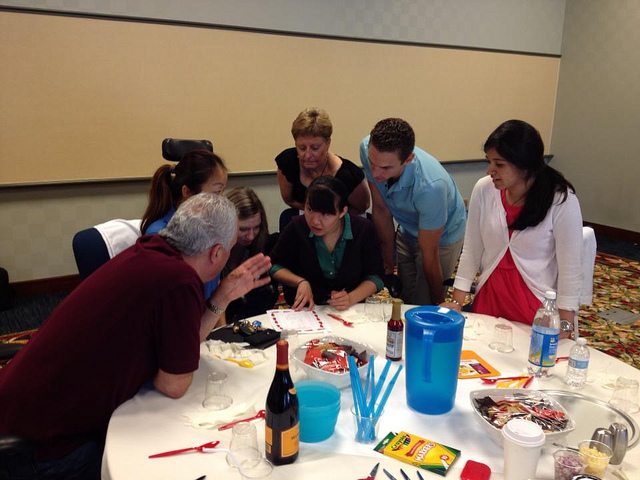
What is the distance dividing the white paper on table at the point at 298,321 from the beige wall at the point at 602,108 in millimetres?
5342

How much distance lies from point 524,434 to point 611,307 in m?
3.55

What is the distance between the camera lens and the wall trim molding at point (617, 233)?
5.72 metres

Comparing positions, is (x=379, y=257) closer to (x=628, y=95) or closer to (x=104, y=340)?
(x=104, y=340)

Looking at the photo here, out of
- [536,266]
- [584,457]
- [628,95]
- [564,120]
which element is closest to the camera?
[584,457]

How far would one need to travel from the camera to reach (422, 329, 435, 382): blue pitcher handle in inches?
47.4

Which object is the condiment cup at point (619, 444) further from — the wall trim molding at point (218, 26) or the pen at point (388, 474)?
the wall trim molding at point (218, 26)

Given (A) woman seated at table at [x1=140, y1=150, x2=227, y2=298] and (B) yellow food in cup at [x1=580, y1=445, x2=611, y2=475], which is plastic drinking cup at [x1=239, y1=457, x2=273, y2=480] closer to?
(B) yellow food in cup at [x1=580, y1=445, x2=611, y2=475]

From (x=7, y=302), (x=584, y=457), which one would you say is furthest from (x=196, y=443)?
(x=7, y=302)

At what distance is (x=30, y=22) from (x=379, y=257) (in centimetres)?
301

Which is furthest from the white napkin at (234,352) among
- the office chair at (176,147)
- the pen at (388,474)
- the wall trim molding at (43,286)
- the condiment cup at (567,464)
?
the wall trim molding at (43,286)

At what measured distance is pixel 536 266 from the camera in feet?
6.38

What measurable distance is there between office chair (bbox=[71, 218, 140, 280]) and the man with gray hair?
0.51 metres

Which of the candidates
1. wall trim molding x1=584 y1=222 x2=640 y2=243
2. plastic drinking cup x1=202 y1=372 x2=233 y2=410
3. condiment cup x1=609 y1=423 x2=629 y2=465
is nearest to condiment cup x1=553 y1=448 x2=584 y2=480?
condiment cup x1=609 y1=423 x2=629 y2=465

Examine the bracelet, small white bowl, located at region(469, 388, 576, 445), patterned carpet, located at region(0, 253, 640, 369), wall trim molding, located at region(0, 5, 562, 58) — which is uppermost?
wall trim molding, located at region(0, 5, 562, 58)
